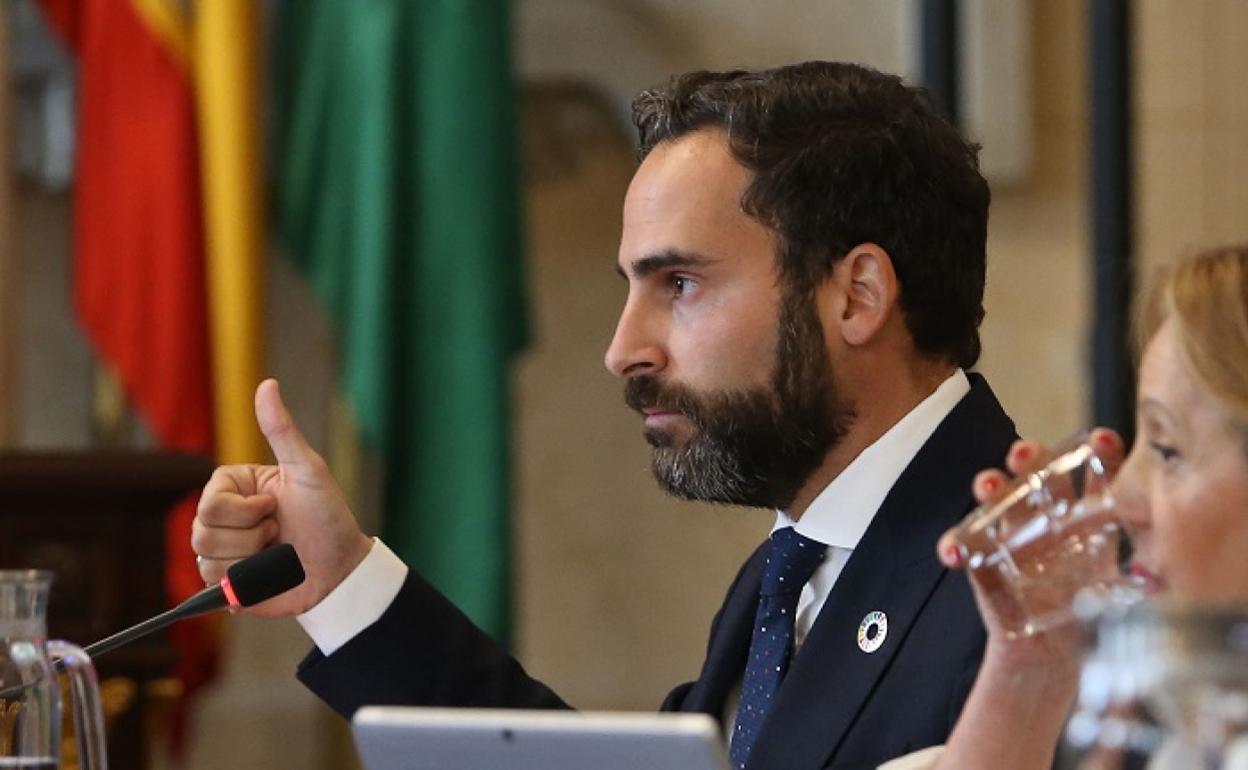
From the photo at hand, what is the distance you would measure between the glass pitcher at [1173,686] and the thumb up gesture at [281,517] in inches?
55.1

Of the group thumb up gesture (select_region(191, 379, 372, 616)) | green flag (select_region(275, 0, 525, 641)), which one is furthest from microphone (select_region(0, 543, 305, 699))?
green flag (select_region(275, 0, 525, 641))

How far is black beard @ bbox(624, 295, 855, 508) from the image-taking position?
8.32ft

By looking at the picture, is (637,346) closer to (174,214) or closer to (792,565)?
(792,565)

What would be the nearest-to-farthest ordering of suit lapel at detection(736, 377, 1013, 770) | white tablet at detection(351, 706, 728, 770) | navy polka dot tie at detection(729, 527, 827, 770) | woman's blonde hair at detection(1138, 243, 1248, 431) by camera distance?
white tablet at detection(351, 706, 728, 770) < woman's blonde hair at detection(1138, 243, 1248, 431) < suit lapel at detection(736, 377, 1013, 770) < navy polka dot tie at detection(729, 527, 827, 770)

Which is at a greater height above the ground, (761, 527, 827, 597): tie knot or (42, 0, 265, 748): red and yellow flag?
(42, 0, 265, 748): red and yellow flag

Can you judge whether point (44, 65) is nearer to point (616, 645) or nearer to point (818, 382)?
point (616, 645)

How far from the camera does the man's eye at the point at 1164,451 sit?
169 centimetres

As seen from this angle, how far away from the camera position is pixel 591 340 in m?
5.43

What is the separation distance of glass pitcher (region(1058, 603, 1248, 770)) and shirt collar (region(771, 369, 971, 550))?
49.9 inches

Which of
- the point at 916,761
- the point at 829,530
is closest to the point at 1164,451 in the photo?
the point at 916,761

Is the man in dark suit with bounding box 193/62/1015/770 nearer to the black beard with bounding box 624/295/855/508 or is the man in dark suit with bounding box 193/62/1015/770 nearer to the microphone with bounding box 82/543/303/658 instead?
the black beard with bounding box 624/295/855/508

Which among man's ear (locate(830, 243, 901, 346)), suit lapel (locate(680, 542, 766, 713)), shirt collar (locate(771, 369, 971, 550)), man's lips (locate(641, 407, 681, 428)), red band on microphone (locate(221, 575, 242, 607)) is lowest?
suit lapel (locate(680, 542, 766, 713))

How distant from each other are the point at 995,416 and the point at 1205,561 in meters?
0.78

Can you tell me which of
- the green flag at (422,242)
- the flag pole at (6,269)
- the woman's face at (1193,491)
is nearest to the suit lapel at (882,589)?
the woman's face at (1193,491)
